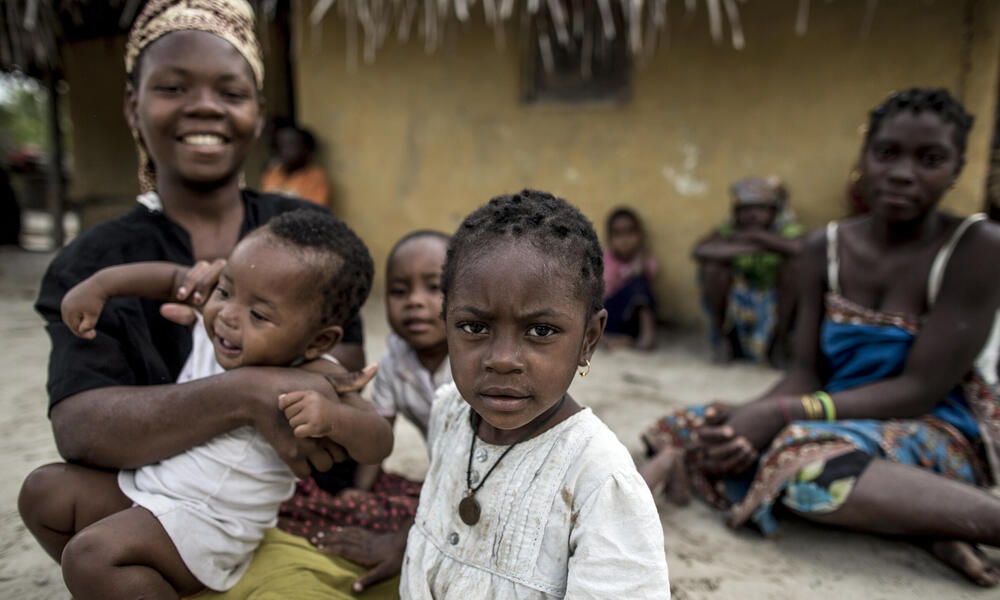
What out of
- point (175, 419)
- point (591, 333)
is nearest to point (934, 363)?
point (591, 333)

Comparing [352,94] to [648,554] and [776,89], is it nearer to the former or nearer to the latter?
[776,89]

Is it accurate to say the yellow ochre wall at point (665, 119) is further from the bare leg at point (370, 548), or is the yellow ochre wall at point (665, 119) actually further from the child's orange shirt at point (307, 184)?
the bare leg at point (370, 548)

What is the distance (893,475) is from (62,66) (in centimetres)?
1034

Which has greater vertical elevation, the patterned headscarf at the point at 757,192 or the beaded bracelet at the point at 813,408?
the patterned headscarf at the point at 757,192

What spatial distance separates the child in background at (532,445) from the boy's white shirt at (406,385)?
83 centimetres

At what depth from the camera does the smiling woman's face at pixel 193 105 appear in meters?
1.86

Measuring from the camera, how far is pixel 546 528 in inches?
51.8

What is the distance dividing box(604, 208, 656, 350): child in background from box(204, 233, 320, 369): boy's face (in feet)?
12.8

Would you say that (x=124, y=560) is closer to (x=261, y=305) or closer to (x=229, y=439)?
(x=229, y=439)

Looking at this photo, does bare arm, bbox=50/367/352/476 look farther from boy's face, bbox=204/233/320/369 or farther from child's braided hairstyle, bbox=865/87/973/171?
child's braided hairstyle, bbox=865/87/973/171

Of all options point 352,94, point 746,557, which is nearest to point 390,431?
point 746,557

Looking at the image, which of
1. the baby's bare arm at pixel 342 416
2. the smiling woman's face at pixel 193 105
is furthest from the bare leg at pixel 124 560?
the smiling woman's face at pixel 193 105

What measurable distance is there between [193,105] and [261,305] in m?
0.69

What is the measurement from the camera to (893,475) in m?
2.13
